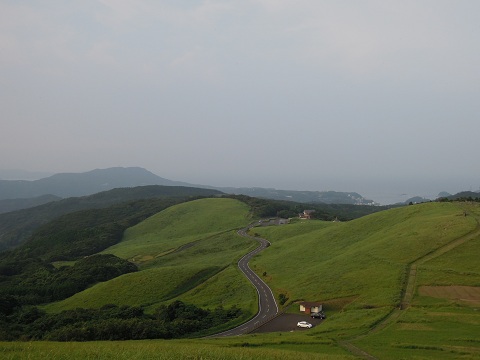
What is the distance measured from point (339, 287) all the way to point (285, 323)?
409 inches

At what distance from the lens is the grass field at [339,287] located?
27.1 meters

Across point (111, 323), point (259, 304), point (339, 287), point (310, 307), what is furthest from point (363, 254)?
point (111, 323)

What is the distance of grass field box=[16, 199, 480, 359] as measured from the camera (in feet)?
88.9

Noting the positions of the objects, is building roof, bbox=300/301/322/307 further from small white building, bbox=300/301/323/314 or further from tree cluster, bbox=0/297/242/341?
tree cluster, bbox=0/297/242/341

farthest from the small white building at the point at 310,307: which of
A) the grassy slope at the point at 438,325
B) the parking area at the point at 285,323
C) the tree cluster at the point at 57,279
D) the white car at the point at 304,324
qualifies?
the tree cluster at the point at 57,279

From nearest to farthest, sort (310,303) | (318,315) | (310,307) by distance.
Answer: (318,315), (310,307), (310,303)

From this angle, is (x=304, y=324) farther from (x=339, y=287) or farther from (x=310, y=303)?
(x=339, y=287)

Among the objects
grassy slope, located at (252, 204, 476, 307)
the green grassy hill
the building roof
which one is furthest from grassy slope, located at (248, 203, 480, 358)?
the green grassy hill

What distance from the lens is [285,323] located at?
43.4 m

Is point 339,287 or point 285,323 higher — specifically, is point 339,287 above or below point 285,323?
above

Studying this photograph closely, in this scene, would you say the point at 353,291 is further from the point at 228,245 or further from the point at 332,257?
the point at 228,245

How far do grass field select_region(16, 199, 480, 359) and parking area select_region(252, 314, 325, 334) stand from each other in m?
2.52

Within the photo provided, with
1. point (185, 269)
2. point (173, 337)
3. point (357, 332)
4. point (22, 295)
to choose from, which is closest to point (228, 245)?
point (185, 269)

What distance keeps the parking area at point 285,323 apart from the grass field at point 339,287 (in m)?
2.52
